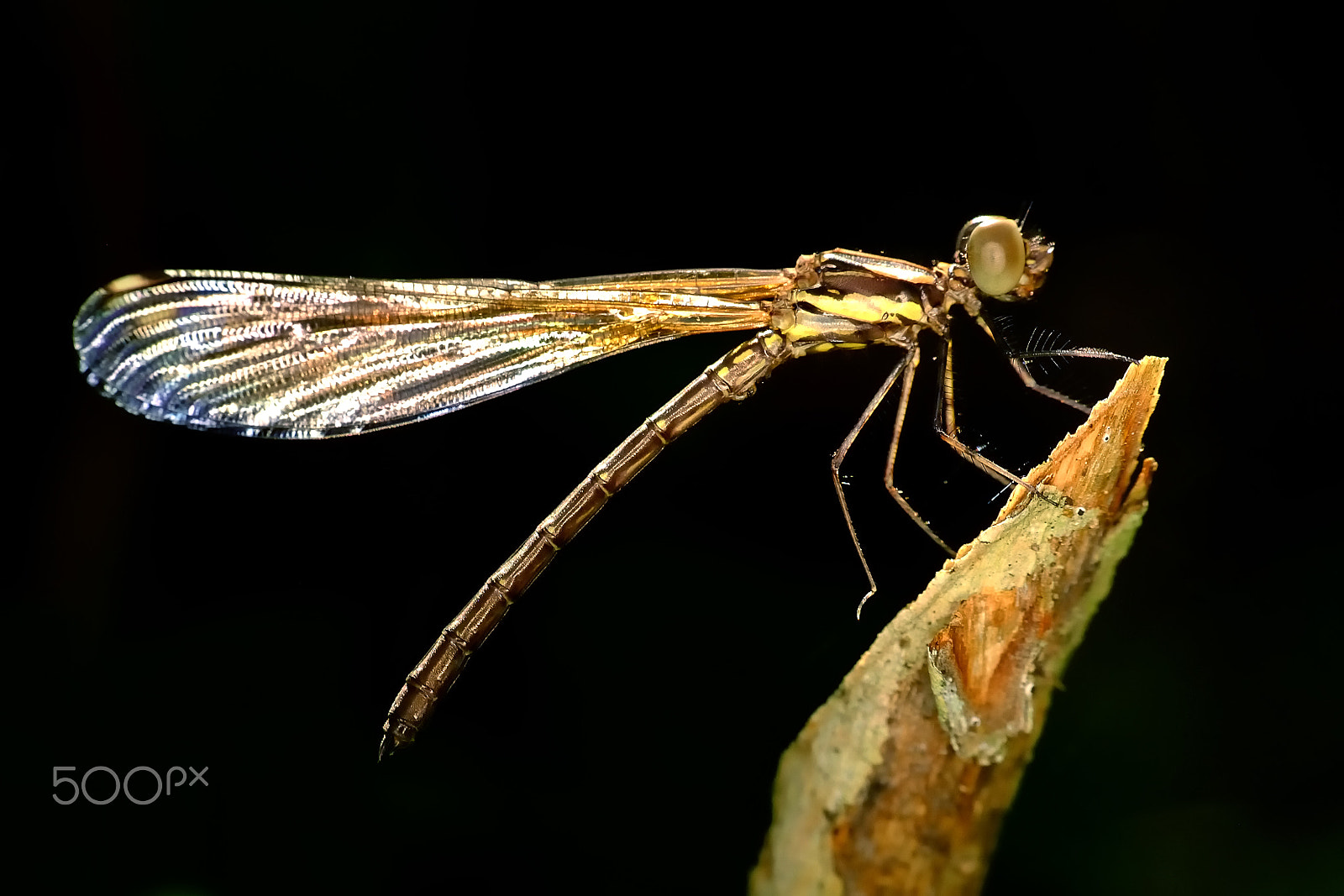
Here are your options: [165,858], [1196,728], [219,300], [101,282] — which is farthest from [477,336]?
[1196,728]

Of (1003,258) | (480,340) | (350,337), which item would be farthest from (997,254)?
(350,337)

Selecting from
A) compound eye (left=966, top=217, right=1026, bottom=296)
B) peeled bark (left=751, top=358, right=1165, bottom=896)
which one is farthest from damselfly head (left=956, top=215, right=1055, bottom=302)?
peeled bark (left=751, top=358, right=1165, bottom=896)

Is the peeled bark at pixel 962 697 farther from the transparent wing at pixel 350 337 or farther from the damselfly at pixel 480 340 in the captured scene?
the transparent wing at pixel 350 337

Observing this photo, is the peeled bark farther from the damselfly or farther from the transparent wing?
the transparent wing

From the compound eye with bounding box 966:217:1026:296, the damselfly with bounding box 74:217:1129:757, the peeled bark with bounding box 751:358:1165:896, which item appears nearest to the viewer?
the peeled bark with bounding box 751:358:1165:896

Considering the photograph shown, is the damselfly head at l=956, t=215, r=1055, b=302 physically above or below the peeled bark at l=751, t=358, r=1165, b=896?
above

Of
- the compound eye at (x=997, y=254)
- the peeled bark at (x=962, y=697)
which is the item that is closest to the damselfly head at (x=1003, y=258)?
the compound eye at (x=997, y=254)

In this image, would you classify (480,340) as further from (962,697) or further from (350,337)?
(962,697)

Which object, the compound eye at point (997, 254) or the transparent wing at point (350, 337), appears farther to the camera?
the transparent wing at point (350, 337)
